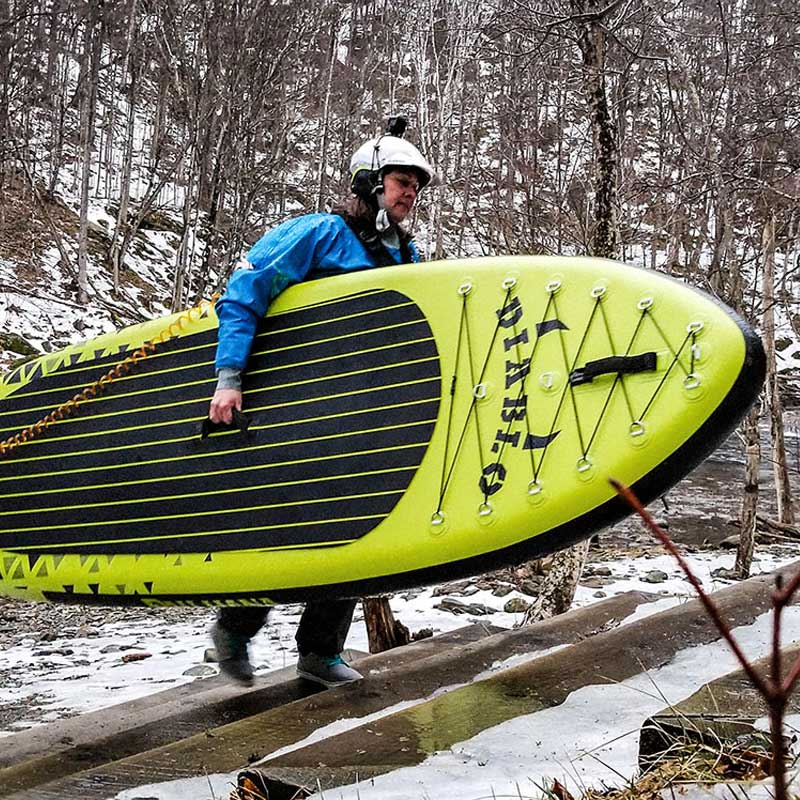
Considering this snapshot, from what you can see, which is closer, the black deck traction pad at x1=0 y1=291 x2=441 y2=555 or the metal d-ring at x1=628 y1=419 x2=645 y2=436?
the metal d-ring at x1=628 y1=419 x2=645 y2=436

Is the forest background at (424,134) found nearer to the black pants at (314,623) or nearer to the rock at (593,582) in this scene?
the rock at (593,582)

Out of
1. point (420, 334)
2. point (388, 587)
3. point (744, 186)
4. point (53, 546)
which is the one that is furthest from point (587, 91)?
point (53, 546)

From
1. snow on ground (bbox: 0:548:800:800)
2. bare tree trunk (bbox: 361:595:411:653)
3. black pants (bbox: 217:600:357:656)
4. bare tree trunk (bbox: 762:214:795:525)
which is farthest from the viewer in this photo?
bare tree trunk (bbox: 762:214:795:525)

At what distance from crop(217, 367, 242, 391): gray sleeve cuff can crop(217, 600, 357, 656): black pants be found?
0.66 meters

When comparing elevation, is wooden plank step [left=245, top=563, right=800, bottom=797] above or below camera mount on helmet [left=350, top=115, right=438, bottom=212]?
below

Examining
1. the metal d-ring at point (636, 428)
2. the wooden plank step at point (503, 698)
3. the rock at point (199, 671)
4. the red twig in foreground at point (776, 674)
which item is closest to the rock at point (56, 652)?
the rock at point (199, 671)

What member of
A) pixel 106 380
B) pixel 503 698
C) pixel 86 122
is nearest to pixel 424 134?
pixel 86 122

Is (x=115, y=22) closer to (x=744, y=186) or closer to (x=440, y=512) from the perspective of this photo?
(x=744, y=186)

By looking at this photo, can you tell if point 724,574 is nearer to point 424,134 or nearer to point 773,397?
point 773,397

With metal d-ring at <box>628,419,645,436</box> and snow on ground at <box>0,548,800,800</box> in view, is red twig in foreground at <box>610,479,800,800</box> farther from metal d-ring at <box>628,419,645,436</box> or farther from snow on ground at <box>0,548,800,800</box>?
metal d-ring at <box>628,419,645,436</box>

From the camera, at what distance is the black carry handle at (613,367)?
7.52 ft

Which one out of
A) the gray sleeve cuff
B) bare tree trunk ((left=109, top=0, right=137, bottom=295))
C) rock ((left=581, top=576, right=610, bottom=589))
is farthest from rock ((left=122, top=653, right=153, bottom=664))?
bare tree trunk ((left=109, top=0, right=137, bottom=295))

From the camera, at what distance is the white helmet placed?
2.62 meters

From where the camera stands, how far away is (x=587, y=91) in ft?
13.8
